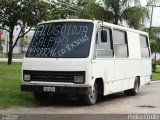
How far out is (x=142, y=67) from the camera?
21641 mm

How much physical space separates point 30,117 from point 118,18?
26.3m

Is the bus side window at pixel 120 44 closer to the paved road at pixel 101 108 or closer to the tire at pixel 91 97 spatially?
the paved road at pixel 101 108

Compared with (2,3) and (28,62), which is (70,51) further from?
(2,3)

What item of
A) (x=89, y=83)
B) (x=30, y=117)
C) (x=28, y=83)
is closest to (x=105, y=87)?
(x=89, y=83)

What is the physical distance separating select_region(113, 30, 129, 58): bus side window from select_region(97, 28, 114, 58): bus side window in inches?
17.2

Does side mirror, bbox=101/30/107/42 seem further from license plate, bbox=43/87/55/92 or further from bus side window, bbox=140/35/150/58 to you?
bus side window, bbox=140/35/150/58

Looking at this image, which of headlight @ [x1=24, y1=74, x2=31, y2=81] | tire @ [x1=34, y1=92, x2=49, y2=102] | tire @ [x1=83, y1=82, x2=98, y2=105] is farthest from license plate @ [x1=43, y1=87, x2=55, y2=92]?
tire @ [x1=83, y1=82, x2=98, y2=105]

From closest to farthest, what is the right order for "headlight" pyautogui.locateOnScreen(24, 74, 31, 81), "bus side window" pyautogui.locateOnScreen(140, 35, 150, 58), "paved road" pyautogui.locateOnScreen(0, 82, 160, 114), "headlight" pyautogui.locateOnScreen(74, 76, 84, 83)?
1. "paved road" pyautogui.locateOnScreen(0, 82, 160, 114)
2. "headlight" pyautogui.locateOnScreen(74, 76, 84, 83)
3. "headlight" pyautogui.locateOnScreen(24, 74, 31, 81)
4. "bus side window" pyautogui.locateOnScreen(140, 35, 150, 58)

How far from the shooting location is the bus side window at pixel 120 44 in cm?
1788

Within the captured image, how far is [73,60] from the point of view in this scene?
1508 centimetres

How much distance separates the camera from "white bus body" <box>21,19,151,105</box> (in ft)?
49.2

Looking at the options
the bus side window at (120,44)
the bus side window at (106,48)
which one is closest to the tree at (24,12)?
the bus side window at (120,44)

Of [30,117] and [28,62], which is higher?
[28,62]

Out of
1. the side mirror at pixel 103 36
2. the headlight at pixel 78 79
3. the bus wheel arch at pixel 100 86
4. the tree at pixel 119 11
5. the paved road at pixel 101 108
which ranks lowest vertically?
the paved road at pixel 101 108
